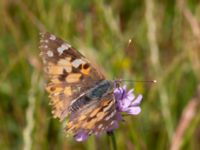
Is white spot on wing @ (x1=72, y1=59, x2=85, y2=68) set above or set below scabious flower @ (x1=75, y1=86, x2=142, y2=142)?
above

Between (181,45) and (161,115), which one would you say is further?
(181,45)

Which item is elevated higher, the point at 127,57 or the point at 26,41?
the point at 26,41

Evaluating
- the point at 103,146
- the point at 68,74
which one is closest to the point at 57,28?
the point at 103,146

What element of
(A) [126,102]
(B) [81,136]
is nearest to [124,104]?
(A) [126,102]

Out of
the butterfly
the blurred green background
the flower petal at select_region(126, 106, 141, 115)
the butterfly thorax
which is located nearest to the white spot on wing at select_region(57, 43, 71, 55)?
the butterfly

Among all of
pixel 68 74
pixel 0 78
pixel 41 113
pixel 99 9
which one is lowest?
pixel 68 74

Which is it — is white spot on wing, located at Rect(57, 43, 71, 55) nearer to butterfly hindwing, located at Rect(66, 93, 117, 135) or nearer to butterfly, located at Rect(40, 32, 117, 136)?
butterfly, located at Rect(40, 32, 117, 136)

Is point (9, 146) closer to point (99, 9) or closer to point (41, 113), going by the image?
point (41, 113)
